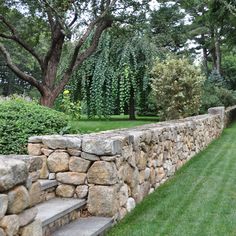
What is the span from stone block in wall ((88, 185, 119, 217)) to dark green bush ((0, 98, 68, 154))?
1500 mm

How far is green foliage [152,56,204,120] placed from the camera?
416 inches

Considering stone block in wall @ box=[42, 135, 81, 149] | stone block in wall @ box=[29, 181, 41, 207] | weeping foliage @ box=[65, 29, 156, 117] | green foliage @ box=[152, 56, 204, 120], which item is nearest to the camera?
stone block in wall @ box=[29, 181, 41, 207]

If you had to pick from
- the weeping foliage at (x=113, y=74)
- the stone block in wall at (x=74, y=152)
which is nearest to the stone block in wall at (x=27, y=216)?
the stone block in wall at (x=74, y=152)

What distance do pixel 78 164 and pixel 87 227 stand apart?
25.8 inches

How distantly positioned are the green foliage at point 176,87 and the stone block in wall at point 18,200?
859cm

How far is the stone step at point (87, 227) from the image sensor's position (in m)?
3.17

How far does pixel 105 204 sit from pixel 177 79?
7.45m

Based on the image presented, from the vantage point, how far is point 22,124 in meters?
5.08

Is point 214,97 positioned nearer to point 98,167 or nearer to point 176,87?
point 176,87

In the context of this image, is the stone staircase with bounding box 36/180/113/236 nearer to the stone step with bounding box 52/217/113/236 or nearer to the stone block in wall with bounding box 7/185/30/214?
the stone step with bounding box 52/217/113/236

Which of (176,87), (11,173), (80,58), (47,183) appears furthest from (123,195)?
(176,87)

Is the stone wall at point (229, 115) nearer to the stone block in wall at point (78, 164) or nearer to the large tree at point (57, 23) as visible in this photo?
the large tree at point (57, 23)

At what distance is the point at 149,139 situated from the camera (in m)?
4.93

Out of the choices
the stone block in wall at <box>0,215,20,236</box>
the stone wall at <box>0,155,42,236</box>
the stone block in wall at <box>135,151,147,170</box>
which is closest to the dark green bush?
the stone block in wall at <box>135,151,147,170</box>
